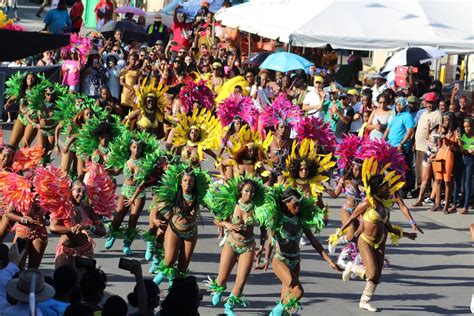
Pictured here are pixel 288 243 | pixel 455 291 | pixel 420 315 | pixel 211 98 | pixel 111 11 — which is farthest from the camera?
pixel 111 11

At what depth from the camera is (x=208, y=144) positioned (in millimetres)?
15602

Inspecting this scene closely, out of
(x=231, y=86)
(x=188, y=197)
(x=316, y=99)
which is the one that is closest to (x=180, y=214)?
(x=188, y=197)

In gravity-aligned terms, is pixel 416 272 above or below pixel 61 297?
below

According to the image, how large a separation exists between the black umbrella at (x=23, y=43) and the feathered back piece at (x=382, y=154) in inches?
183

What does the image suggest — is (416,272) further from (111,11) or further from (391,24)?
(111,11)

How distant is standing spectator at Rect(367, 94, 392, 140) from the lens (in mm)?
18688

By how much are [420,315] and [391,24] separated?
9.50 metres

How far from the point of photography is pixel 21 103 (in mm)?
18391

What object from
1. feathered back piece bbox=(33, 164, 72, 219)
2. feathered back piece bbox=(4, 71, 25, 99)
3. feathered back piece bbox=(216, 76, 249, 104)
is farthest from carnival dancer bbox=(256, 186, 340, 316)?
feathered back piece bbox=(216, 76, 249, 104)

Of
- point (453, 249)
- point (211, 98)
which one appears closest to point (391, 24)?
point (211, 98)

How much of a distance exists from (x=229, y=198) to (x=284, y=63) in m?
9.53

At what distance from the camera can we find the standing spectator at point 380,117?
736 inches

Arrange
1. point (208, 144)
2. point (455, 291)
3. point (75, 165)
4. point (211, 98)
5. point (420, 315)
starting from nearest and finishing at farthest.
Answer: point (420, 315) < point (455, 291) < point (208, 144) < point (75, 165) < point (211, 98)

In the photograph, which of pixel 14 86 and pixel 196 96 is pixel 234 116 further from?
pixel 14 86
